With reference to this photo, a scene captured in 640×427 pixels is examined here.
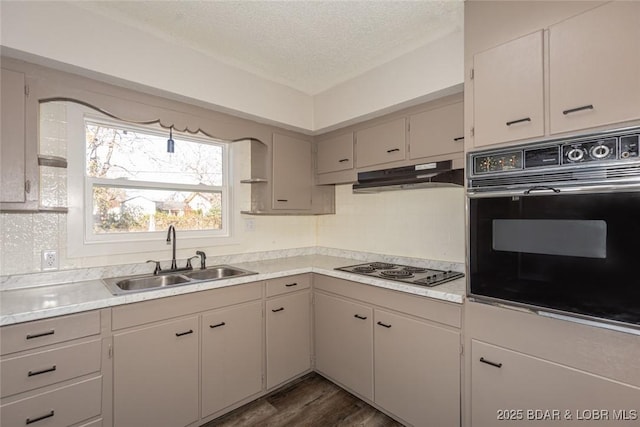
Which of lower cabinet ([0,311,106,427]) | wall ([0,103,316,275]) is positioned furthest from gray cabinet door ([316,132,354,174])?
lower cabinet ([0,311,106,427])

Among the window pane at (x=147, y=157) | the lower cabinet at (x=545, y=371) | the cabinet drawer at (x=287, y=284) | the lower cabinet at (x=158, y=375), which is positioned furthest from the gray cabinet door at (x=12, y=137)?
the lower cabinet at (x=545, y=371)

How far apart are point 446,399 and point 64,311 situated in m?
2.03

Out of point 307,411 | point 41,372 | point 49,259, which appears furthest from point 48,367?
point 307,411

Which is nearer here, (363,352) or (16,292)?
(16,292)

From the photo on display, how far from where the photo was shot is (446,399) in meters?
1.71

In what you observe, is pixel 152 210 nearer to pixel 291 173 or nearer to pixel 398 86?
pixel 291 173

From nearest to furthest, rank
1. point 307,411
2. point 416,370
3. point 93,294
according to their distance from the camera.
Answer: point 93,294, point 416,370, point 307,411

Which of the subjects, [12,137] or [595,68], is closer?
[595,68]

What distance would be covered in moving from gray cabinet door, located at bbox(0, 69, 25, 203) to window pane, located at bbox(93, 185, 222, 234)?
0.48m

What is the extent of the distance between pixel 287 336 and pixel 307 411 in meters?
0.52

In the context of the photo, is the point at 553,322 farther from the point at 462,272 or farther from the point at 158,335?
the point at 158,335

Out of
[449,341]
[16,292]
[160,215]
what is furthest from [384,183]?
[16,292]

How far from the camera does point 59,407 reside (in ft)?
4.67

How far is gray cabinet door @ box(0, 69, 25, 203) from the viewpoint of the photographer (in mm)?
1538
